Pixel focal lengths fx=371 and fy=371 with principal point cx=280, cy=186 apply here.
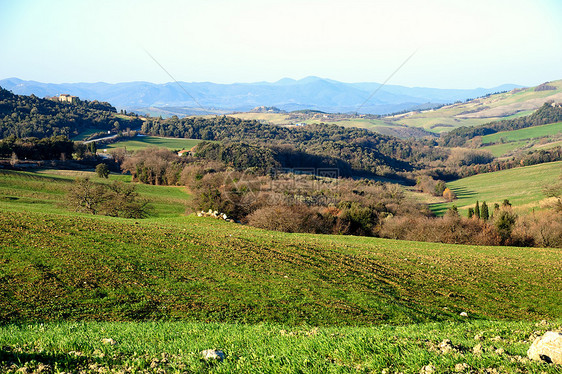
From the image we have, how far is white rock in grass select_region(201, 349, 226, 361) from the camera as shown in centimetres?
604

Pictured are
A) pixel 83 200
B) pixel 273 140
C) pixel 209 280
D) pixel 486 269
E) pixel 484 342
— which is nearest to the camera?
pixel 484 342

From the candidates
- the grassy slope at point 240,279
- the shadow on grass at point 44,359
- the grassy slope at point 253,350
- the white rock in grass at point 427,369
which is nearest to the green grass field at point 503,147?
the grassy slope at point 240,279

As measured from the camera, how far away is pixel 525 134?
182 meters

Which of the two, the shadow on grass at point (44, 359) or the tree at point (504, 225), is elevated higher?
the shadow on grass at point (44, 359)

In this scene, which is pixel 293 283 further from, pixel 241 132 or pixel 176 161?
pixel 241 132

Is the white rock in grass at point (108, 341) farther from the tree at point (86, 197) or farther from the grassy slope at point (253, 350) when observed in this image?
the tree at point (86, 197)

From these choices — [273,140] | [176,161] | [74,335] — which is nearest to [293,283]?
[74,335]

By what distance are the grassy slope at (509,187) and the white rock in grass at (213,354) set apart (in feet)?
223

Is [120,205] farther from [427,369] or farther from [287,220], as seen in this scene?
[427,369]

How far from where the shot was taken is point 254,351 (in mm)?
6445

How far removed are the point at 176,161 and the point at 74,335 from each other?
7714cm

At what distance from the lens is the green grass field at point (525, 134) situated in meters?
172

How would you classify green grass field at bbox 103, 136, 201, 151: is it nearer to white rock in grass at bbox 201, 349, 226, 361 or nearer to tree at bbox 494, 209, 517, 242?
tree at bbox 494, 209, 517, 242

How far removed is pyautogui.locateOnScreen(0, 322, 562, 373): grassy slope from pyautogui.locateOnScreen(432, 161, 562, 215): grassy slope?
65.4 m
